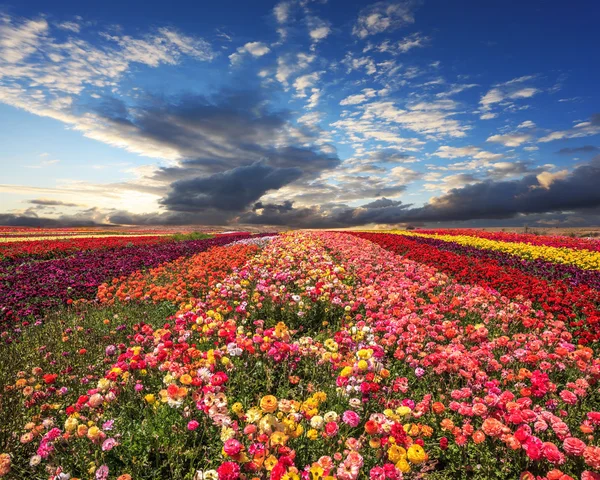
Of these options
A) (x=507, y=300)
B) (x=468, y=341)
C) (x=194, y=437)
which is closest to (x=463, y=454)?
(x=468, y=341)

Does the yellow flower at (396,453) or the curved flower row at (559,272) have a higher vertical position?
the yellow flower at (396,453)

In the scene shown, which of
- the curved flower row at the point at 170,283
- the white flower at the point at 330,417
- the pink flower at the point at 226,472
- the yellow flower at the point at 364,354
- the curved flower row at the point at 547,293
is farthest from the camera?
the curved flower row at the point at 170,283

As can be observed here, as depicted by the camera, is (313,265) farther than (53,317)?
Yes

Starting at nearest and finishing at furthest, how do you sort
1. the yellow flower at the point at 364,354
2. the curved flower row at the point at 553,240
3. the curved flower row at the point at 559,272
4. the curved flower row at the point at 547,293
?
the yellow flower at the point at 364,354 < the curved flower row at the point at 547,293 < the curved flower row at the point at 559,272 < the curved flower row at the point at 553,240

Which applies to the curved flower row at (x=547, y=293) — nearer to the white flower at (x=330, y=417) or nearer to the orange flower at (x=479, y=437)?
the orange flower at (x=479, y=437)

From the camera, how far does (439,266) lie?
38.6 feet

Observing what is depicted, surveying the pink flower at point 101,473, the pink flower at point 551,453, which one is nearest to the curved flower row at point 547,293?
the pink flower at point 551,453

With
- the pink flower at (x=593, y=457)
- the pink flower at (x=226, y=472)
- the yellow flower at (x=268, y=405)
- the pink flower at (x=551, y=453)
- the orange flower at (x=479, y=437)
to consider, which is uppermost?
the yellow flower at (x=268, y=405)

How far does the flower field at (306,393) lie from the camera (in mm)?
2615

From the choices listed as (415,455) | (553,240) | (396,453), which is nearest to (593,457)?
(415,455)

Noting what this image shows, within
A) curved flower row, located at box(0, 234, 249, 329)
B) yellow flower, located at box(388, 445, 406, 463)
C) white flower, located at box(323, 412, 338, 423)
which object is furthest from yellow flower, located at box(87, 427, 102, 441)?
curved flower row, located at box(0, 234, 249, 329)

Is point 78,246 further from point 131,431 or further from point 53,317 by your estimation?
point 131,431

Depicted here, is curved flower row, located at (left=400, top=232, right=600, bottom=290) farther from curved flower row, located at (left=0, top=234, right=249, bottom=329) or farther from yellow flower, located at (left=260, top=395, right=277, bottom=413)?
curved flower row, located at (left=0, top=234, right=249, bottom=329)

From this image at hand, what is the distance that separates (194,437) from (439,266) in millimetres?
10195
